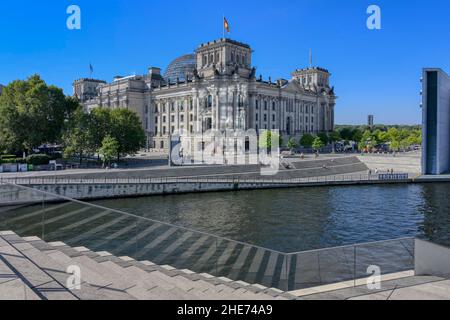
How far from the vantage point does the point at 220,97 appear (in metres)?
89.1

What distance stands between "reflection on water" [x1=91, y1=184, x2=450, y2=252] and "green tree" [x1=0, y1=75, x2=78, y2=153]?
28.8 m

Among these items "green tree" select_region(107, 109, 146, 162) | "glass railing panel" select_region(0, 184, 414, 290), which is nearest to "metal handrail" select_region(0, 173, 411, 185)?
"green tree" select_region(107, 109, 146, 162)

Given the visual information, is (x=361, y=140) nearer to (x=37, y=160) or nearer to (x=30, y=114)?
(x=30, y=114)

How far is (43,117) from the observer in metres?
62.0

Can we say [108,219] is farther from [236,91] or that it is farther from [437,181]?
[236,91]

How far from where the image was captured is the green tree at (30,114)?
5969 cm

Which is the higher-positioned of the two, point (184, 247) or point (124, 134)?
point (124, 134)

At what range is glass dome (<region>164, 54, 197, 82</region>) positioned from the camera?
11591 cm

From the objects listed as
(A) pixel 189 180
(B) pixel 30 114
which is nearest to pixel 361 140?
(A) pixel 189 180

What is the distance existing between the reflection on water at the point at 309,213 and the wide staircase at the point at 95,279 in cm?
1342

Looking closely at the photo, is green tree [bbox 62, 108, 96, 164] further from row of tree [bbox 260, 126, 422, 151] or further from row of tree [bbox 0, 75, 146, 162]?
row of tree [bbox 260, 126, 422, 151]

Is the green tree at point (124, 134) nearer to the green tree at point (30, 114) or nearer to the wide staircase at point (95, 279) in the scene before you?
the green tree at point (30, 114)

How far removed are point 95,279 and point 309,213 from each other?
27.6 m
